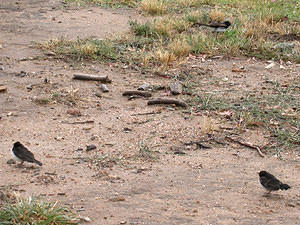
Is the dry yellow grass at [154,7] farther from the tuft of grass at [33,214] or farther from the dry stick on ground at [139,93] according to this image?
the tuft of grass at [33,214]

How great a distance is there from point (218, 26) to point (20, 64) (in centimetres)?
381

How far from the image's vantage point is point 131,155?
241 inches

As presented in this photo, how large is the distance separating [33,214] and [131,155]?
188 centimetres

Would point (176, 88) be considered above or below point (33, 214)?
below

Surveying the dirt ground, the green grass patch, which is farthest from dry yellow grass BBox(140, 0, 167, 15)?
the green grass patch

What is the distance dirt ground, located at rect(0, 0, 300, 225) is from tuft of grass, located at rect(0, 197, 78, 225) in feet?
1.14

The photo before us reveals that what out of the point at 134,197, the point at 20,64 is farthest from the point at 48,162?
the point at 20,64

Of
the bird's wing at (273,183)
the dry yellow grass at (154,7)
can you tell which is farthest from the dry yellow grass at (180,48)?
the bird's wing at (273,183)

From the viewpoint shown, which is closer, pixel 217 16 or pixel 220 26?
pixel 220 26

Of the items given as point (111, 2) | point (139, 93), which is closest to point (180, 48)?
point (139, 93)

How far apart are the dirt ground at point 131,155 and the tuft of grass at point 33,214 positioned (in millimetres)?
347

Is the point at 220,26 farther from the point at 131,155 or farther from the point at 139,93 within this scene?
the point at 131,155

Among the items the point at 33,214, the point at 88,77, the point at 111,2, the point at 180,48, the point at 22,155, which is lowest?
the point at 111,2

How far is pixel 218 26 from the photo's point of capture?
10688 millimetres
